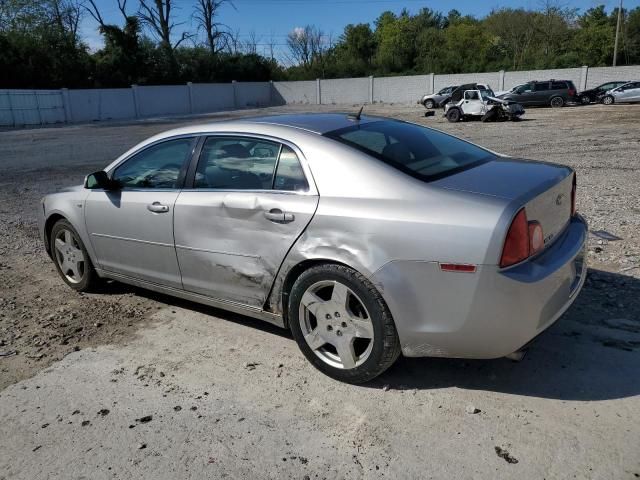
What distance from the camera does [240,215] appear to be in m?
3.58

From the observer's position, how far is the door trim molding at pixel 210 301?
12.0 ft

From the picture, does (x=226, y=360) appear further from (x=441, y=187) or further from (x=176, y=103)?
(x=176, y=103)

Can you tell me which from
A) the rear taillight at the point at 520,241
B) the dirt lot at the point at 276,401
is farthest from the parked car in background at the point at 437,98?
the rear taillight at the point at 520,241

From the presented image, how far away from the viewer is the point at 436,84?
49250 millimetres

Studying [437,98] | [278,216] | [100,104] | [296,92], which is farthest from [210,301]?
[296,92]

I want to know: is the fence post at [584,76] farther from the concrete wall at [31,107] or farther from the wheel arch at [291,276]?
the wheel arch at [291,276]

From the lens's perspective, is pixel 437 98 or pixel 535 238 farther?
pixel 437 98

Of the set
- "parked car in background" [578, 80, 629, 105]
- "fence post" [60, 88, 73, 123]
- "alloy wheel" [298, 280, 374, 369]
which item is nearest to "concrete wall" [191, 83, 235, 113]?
"fence post" [60, 88, 73, 123]

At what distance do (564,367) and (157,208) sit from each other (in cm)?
297

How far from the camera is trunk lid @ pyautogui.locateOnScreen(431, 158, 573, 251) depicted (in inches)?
116

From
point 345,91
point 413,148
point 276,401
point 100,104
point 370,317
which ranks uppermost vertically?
point 413,148

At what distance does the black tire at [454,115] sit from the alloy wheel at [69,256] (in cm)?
2226

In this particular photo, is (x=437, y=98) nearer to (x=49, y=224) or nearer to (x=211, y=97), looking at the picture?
(x=211, y=97)

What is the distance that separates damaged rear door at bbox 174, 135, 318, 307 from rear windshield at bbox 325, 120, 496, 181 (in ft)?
1.47
